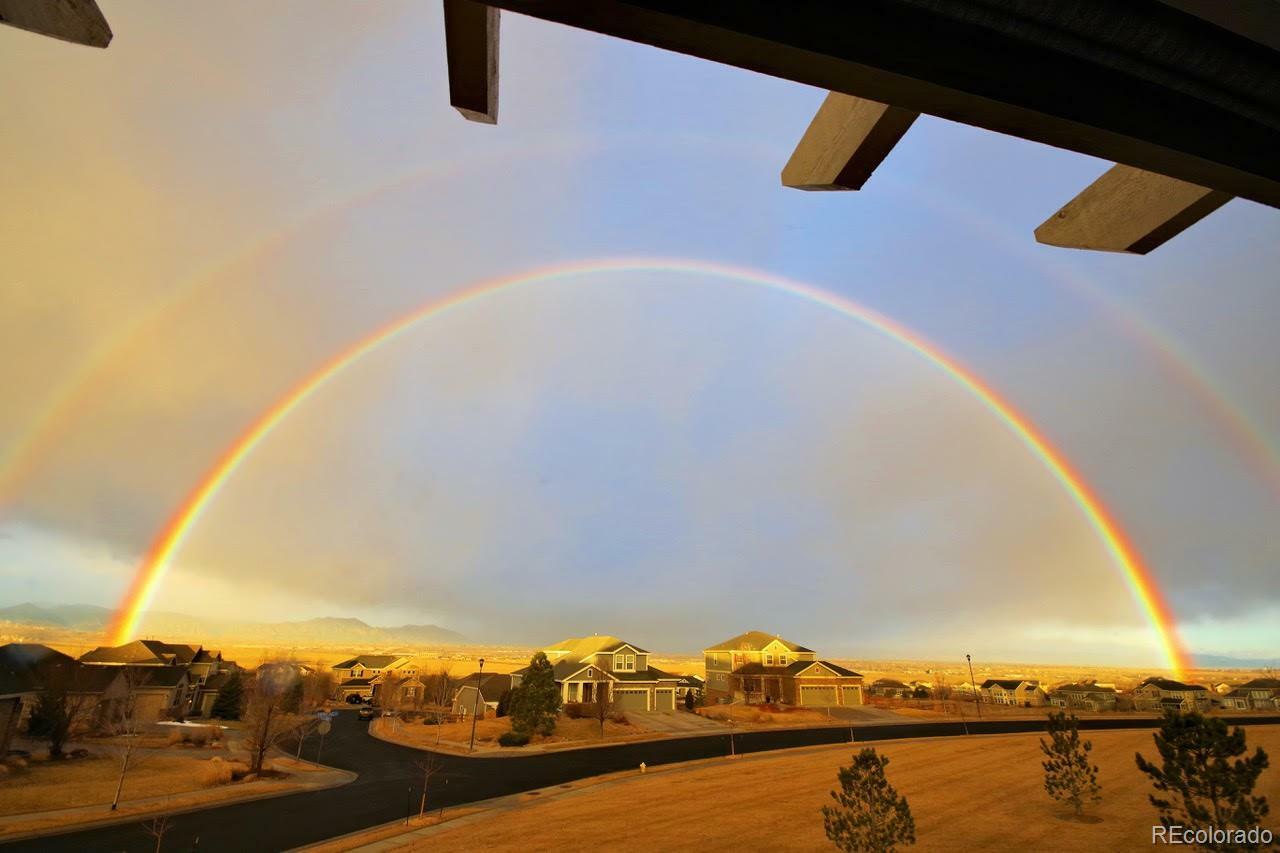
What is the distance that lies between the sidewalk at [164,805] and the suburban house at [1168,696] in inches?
4436

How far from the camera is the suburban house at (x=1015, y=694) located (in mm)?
104188

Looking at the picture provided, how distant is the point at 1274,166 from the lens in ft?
7.92

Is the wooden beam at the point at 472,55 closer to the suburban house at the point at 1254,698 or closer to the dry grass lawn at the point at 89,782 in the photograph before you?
the dry grass lawn at the point at 89,782

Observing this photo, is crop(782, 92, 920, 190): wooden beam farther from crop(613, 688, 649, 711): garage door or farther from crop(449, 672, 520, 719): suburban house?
crop(449, 672, 520, 719): suburban house

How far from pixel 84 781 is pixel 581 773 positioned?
27.7m

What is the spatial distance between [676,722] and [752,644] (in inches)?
1340

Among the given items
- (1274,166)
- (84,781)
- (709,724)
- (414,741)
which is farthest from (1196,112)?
(709,724)

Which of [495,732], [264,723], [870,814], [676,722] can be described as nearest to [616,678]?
[676,722]

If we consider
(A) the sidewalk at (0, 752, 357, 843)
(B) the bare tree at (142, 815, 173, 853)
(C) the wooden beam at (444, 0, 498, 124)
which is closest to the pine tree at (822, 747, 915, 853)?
(C) the wooden beam at (444, 0, 498, 124)

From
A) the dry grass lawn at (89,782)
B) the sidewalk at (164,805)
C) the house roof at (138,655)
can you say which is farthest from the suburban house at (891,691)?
the house roof at (138,655)

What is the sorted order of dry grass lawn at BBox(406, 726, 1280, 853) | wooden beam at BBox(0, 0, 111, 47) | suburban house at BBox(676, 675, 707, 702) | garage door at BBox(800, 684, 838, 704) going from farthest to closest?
suburban house at BBox(676, 675, 707, 702), garage door at BBox(800, 684, 838, 704), dry grass lawn at BBox(406, 726, 1280, 853), wooden beam at BBox(0, 0, 111, 47)

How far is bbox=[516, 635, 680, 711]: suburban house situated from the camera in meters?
69.8

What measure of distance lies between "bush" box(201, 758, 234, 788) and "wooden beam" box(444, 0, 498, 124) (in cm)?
4553

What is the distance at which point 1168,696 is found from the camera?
328ft
